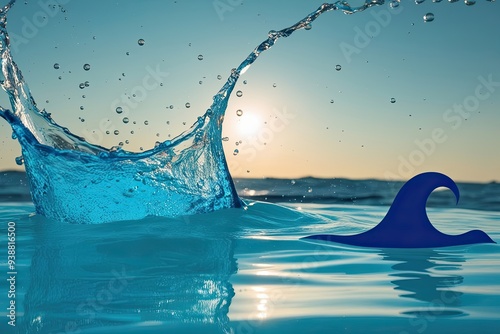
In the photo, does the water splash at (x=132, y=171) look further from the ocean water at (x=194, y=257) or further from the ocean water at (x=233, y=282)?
the ocean water at (x=233, y=282)

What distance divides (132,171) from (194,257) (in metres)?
1.89

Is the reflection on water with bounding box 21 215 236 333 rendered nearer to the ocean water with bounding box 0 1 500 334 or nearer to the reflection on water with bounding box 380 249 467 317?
the ocean water with bounding box 0 1 500 334

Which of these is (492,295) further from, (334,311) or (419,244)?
(419,244)

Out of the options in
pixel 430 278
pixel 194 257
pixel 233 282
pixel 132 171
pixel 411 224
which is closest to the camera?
pixel 233 282

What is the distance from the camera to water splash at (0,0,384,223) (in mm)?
5355

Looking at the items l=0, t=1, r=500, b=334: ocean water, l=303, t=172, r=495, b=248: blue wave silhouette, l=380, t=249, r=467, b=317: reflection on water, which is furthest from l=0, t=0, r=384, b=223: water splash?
l=380, t=249, r=467, b=317: reflection on water

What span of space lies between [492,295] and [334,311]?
844mm

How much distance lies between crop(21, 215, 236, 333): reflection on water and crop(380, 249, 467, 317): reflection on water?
33.3 inches

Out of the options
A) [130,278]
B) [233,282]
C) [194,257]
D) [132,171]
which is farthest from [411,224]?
[132,171]

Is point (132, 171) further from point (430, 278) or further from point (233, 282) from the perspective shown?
point (430, 278)

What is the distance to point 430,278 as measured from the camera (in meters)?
3.11

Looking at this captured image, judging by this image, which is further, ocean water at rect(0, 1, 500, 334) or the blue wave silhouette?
the blue wave silhouette

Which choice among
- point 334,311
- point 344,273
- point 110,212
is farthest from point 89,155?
point 334,311

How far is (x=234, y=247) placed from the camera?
13.5ft
